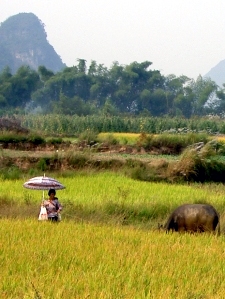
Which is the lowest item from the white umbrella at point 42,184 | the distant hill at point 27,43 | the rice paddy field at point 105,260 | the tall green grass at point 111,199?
the tall green grass at point 111,199

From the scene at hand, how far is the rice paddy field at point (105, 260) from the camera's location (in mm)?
4062

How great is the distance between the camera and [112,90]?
5094cm

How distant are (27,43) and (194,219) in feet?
363

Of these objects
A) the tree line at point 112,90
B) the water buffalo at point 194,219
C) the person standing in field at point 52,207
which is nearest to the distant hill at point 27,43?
the tree line at point 112,90

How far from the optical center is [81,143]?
17188 millimetres

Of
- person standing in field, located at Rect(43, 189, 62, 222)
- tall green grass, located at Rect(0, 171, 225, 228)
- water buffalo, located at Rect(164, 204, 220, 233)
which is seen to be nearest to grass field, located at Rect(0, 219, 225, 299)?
person standing in field, located at Rect(43, 189, 62, 222)

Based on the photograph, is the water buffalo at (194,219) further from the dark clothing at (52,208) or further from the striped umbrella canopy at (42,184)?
the striped umbrella canopy at (42,184)

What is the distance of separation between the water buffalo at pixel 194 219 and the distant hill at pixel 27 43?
313 ft

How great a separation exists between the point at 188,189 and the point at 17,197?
10.6ft

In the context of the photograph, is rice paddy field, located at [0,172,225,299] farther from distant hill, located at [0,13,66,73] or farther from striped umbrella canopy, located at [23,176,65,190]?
distant hill, located at [0,13,66,73]

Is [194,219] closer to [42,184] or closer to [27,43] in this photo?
[42,184]

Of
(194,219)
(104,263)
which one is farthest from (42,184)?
(104,263)

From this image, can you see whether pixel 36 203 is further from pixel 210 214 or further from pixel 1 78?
pixel 1 78

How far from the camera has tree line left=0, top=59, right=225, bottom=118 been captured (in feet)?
155
